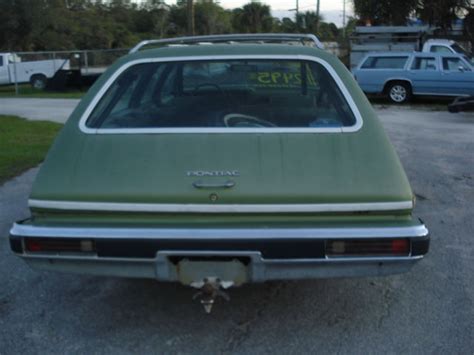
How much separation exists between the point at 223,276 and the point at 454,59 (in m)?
16.6

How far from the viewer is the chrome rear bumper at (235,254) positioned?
10.7ft

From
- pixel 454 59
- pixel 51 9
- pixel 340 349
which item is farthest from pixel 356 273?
pixel 51 9

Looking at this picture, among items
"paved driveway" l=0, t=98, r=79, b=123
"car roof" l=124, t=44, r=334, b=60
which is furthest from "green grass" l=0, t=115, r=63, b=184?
"car roof" l=124, t=44, r=334, b=60

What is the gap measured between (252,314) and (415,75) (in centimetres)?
1592

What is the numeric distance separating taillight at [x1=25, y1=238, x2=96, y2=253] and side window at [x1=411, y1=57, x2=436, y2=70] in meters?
16.7

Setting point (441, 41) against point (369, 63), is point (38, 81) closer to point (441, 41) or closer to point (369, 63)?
point (369, 63)

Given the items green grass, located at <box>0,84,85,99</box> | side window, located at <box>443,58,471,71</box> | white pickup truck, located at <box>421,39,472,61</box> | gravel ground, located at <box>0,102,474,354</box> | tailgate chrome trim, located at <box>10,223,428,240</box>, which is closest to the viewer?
tailgate chrome trim, located at <box>10,223,428,240</box>

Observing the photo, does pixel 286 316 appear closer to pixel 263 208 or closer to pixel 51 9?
pixel 263 208

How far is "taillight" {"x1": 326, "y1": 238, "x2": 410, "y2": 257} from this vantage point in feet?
10.8

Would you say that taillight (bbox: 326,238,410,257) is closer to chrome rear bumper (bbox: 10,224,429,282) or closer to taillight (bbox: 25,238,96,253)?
chrome rear bumper (bbox: 10,224,429,282)

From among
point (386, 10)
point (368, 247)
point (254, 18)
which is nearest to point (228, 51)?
point (368, 247)

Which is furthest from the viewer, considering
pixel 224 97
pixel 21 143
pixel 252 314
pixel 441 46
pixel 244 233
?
pixel 441 46

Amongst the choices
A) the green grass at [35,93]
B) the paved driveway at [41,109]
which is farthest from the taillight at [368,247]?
the green grass at [35,93]

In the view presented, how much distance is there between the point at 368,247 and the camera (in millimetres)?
3299
